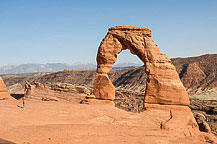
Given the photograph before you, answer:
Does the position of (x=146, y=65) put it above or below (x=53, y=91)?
above

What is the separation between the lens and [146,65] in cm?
1612

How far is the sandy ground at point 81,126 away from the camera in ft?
30.9

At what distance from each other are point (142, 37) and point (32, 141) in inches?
417

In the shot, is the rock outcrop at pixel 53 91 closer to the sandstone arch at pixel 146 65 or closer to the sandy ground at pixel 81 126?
the sandstone arch at pixel 146 65

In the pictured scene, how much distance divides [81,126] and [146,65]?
695 cm

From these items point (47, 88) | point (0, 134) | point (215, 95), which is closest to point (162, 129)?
point (0, 134)

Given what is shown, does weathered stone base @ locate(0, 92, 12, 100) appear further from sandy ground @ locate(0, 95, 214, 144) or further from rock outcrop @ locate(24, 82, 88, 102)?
sandy ground @ locate(0, 95, 214, 144)

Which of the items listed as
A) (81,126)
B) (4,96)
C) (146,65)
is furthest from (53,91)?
(81,126)

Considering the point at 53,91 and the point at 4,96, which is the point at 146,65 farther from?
the point at 4,96

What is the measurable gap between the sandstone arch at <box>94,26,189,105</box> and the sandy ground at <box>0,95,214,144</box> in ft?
4.06

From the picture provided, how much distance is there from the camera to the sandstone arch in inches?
594

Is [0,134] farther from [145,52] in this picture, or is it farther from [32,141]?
[145,52]

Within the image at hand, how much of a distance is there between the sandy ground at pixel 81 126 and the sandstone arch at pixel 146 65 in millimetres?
1237

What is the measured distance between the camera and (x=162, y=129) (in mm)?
12695
